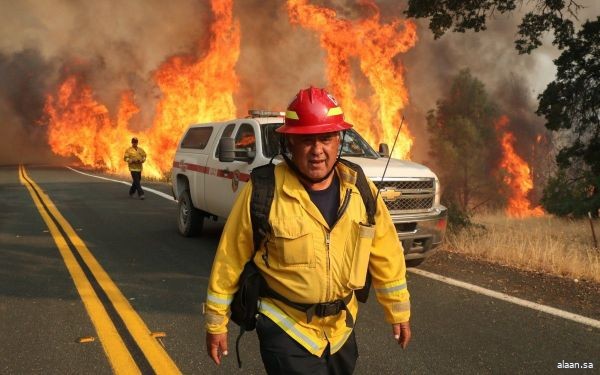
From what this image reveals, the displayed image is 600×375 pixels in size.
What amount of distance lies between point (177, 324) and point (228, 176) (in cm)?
309

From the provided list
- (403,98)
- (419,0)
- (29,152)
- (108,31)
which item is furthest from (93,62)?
(419,0)

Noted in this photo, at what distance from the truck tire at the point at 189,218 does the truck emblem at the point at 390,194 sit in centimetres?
379

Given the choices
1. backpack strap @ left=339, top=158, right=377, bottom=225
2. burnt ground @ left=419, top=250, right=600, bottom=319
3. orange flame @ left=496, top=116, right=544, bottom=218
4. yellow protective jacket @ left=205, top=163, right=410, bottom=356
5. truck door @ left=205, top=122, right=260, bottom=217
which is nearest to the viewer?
yellow protective jacket @ left=205, top=163, right=410, bottom=356

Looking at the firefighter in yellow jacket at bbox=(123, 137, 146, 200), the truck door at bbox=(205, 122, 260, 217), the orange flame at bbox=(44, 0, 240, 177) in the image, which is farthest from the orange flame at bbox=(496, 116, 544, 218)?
the truck door at bbox=(205, 122, 260, 217)

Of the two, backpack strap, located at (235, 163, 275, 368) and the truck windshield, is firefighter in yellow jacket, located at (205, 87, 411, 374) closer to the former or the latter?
backpack strap, located at (235, 163, 275, 368)

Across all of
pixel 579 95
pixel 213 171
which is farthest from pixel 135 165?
pixel 579 95

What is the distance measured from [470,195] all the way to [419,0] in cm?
4262

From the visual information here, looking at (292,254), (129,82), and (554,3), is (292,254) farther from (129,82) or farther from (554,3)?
(129,82)

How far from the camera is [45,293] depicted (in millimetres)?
5332

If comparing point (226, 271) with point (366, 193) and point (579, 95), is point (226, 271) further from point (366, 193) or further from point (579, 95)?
point (579, 95)

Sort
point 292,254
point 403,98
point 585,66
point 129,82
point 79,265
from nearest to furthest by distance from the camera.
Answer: point 292,254, point 79,265, point 585,66, point 403,98, point 129,82

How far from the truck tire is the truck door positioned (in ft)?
1.94

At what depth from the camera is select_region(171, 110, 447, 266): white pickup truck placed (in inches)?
234

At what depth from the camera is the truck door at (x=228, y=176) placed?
6877mm
